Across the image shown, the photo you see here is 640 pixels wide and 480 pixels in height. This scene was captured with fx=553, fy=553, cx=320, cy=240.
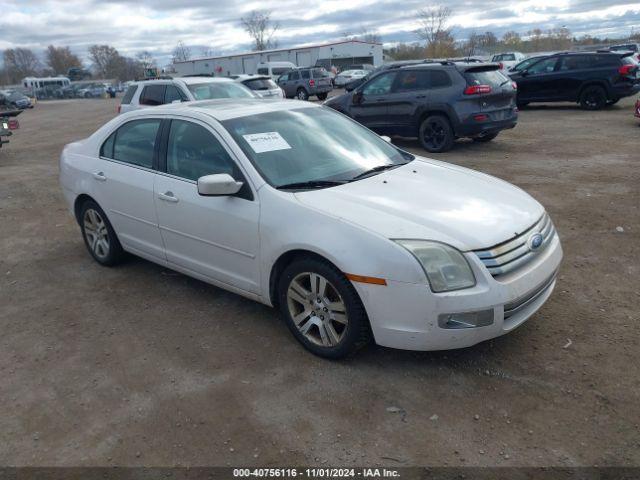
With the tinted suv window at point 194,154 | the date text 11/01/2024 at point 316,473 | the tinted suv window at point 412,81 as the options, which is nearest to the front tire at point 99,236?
the tinted suv window at point 194,154

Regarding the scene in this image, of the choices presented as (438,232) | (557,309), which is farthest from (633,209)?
(438,232)

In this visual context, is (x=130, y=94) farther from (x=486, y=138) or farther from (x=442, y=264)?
(x=442, y=264)

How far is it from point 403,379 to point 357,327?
0.43 m

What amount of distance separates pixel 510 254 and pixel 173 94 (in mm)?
9520

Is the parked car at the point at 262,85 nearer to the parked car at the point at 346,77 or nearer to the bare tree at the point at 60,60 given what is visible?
the parked car at the point at 346,77

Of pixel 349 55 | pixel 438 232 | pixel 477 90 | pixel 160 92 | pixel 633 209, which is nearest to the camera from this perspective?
pixel 438 232

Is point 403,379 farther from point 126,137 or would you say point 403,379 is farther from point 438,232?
point 126,137

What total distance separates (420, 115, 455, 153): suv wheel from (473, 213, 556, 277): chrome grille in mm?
7108

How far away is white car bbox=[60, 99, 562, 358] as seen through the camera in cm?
315

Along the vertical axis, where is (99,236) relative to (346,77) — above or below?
above

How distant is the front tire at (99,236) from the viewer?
5.18m

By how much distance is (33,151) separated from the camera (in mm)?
14984

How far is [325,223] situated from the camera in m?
3.36

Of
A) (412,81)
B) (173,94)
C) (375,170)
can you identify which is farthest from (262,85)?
(375,170)
